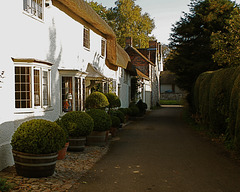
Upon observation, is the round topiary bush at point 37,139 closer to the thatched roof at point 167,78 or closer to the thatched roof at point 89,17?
the thatched roof at point 89,17

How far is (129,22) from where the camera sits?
46312mm

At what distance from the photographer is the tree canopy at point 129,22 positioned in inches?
1811

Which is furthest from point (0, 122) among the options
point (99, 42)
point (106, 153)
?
point (99, 42)

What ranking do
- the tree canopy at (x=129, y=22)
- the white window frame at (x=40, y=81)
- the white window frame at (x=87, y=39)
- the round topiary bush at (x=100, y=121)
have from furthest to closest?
the tree canopy at (x=129, y=22)
the white window frame at (x=87, y=39)
the round topiary bush at (x=100, y=121)
the white window frame at (x=40, y=81)

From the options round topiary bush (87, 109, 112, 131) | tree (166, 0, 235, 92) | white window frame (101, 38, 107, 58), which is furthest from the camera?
tree (166, 0, 235, 92)

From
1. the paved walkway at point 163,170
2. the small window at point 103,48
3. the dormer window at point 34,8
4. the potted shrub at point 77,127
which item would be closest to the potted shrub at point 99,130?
the paved walkway at point 163,170

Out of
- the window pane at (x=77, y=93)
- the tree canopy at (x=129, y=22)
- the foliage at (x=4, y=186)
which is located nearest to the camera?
the foliage at (x=4, y=186)

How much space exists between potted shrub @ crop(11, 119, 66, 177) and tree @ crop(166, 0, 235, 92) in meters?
17.1

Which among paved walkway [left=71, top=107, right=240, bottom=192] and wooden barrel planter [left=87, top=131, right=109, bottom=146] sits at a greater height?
wooden barrel planter [left=87, top=131, right=109, bottom=146]

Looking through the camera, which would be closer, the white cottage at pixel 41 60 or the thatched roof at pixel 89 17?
the white cottage at pixel 41 60

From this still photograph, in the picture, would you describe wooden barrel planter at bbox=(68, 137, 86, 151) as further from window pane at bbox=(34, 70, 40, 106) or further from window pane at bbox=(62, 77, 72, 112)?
window pane at bbox=(62, 77, 72, 112)

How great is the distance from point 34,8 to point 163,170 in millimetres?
6226

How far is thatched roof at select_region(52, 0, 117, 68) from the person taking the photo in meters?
10.9

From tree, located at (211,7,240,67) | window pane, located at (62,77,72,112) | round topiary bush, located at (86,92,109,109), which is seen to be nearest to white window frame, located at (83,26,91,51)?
round topiary bush, located at (86,92,109,109)
